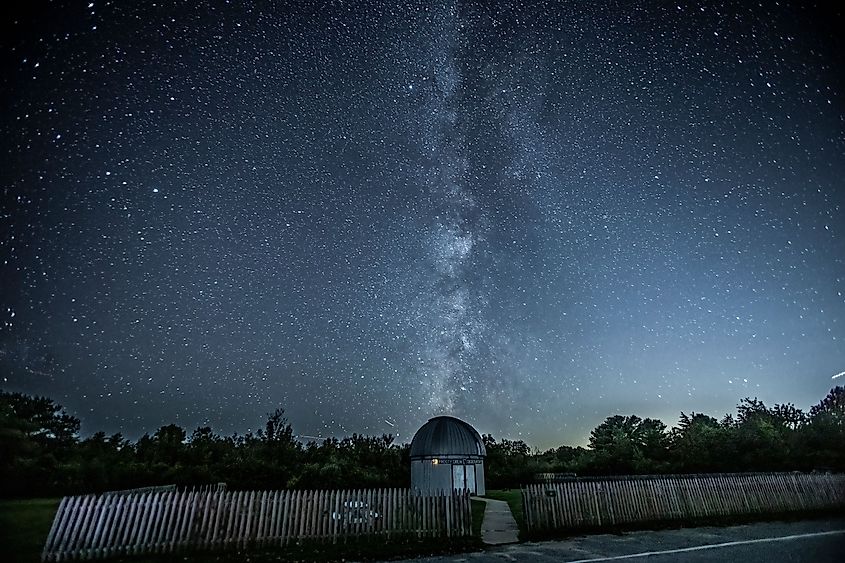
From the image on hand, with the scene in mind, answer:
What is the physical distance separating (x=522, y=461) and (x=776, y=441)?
20.1 metres

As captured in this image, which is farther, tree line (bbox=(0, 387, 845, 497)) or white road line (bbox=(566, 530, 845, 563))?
tree line (bbox=(0, 387, 845, 497))

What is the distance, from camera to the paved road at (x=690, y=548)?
1033cm

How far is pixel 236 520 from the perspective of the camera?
11.9 meters

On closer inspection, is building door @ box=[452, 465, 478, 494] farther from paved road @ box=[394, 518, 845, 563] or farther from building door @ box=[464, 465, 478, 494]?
paved road @ box=[394, 518, 845, 563]

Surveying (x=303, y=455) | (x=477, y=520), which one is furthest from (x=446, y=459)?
(x=477, y=520)

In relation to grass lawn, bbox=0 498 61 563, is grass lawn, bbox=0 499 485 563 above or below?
below

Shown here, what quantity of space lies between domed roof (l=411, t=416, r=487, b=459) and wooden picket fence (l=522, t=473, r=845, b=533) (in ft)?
61.7

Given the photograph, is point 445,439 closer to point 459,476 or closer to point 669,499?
point 459,476

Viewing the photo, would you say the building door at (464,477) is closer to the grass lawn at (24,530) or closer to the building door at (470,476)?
the building door at (470,476)

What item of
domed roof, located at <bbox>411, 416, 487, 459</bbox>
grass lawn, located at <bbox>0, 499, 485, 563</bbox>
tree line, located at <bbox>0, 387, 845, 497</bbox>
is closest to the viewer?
grass lawn, located at <bbox>0, 499, 485, 563</bbox>

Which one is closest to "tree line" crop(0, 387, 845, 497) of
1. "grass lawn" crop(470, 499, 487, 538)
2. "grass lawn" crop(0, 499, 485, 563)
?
"grass lawn" crop(470, 499, 487, 538)

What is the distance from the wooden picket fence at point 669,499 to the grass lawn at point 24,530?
1265cm

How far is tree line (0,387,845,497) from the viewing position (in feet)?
93.8

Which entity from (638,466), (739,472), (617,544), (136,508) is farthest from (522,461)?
(136,508)
